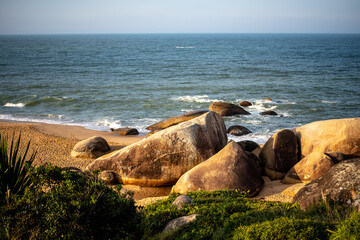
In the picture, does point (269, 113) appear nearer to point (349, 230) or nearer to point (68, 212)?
point (349, 230)

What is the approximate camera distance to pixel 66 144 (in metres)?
17.3

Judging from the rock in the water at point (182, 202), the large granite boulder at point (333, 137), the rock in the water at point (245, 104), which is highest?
the large granite boulder at point (333, 137)

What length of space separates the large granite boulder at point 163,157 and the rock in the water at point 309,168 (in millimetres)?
3217

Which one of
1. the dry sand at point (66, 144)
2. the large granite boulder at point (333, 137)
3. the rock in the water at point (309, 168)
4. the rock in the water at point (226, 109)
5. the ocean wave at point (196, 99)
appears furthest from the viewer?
the ocean wave at point (196, 99)

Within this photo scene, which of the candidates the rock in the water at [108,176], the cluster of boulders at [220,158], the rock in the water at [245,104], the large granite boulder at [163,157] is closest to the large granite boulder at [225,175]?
the cluster of boulders at [220,158]

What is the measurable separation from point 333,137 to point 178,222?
8635mm

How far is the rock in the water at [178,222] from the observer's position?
21.6 ft

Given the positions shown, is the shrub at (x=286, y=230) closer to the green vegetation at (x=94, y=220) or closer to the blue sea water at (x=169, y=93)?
the green vegetation at (x=94, y=220)

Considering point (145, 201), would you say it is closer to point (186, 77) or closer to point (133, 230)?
point (133, 230)

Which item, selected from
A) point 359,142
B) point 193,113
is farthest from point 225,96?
point 359,142

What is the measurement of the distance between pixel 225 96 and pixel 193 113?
1207cm

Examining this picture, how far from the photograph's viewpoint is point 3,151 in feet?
20.9

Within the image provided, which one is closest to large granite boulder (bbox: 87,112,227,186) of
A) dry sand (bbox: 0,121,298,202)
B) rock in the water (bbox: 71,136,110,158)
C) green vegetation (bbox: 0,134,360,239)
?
dry sand (bbox: 0,121,298,202)

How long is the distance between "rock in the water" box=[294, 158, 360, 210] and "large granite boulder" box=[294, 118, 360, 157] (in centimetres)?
412
